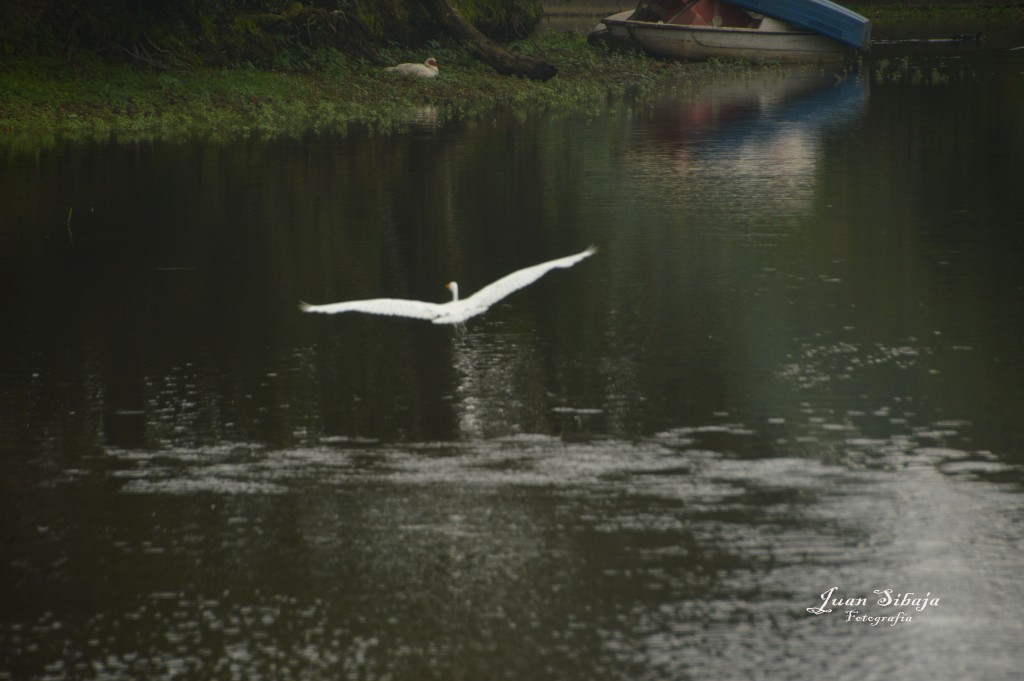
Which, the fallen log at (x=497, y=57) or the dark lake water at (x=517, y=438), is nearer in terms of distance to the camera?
the dark lake water at (x=517, y=438)

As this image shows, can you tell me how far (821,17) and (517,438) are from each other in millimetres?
33314

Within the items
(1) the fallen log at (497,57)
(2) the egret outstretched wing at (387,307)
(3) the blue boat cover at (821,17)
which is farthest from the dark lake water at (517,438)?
(3) the blue boat cover at (821,17)

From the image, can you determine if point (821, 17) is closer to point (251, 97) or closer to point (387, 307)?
point (251, 97)

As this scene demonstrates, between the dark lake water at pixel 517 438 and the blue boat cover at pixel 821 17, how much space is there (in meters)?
22.1

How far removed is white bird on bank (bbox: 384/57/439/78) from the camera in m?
32.8

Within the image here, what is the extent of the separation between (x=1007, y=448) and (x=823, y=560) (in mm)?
2203

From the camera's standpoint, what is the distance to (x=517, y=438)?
379 inches

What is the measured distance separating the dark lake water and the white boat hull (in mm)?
22272

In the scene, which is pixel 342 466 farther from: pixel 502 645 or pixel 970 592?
pixel 970 592

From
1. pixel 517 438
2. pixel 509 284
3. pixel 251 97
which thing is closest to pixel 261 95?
pixel 251 97

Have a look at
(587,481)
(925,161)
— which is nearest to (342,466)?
(587,481)

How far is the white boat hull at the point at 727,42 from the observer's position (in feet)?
134

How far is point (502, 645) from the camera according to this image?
271 inches

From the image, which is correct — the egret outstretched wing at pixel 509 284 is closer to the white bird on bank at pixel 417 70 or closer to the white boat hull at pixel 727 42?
the white bird on bank at pixel 417 70
